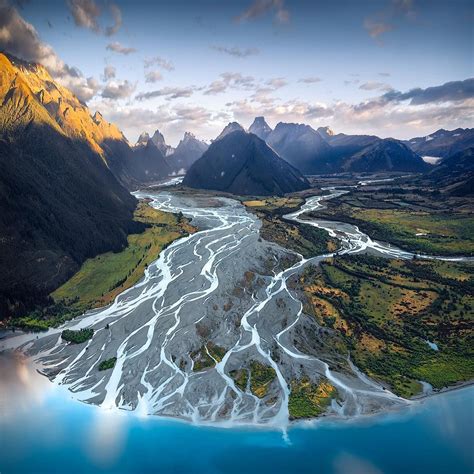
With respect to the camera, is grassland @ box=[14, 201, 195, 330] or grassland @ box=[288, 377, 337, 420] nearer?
grassland @ box=[288, 377, 337, 420]

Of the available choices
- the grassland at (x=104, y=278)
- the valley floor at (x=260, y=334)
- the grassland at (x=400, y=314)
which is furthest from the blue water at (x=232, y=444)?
the grassland at (x=104, y=278)

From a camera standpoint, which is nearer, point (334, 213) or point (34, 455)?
point (34, 455)

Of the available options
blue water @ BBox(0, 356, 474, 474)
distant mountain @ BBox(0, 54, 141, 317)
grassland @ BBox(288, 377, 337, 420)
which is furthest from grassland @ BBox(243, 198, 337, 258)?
blue water @ BBox(0, 356, 474, 474)

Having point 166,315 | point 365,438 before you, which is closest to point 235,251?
point 166,315

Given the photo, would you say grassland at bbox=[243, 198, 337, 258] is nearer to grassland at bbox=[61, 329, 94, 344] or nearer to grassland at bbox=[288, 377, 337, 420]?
grassland at bbox=[288, 377, 337, 420]

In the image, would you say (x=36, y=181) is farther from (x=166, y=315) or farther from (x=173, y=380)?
(x=173, y=380)
